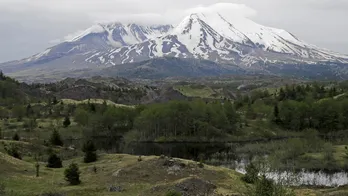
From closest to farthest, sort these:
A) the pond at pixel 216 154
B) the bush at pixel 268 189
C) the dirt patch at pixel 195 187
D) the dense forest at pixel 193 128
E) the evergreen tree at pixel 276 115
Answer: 1. the bush at pixel 268 189
2. the dirt patch at pixel 195 187
3. the pond at pixel 216 154
4. the dense forest at pixel 193 128
5. the evergreen tree at pixel 276 115

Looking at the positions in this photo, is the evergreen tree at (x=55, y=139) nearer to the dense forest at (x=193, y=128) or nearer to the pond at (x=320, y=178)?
the dense forest at (x=193, y=128)

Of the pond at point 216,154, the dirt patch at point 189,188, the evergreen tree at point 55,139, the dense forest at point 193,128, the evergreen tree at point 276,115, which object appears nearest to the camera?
the dirt patch at point 189,188

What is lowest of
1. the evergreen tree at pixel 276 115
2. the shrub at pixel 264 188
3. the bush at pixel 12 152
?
the evergreen tree at pixel 276 115

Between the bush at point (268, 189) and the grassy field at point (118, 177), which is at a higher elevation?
the bush at point (268, 189)

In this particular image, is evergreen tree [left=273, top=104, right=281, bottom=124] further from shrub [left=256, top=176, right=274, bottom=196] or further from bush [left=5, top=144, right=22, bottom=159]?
shrub [left=256, top=176, right=274, bottom=196]

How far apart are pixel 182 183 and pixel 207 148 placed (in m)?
68.3

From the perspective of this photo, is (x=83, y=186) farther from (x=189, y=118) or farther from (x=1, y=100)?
(x=1, y=100)

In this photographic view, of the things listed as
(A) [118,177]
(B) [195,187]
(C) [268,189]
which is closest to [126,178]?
(A) [118,177]

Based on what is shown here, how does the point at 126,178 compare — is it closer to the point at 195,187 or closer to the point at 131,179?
the point at 131,179

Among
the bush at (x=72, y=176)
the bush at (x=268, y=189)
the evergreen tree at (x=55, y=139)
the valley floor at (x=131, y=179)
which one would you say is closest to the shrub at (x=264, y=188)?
the bush at (x=268, y=189)

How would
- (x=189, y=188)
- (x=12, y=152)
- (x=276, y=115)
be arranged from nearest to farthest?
(x=189, y=188), (x=12, y=152), (x=276, y=115)

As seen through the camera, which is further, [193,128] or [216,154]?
[193,128]

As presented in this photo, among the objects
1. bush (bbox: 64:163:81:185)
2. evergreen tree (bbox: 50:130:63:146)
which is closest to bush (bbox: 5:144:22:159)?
evergreen tree (bbox: 50:130:63:146)

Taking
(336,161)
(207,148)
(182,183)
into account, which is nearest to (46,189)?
(182,183)
